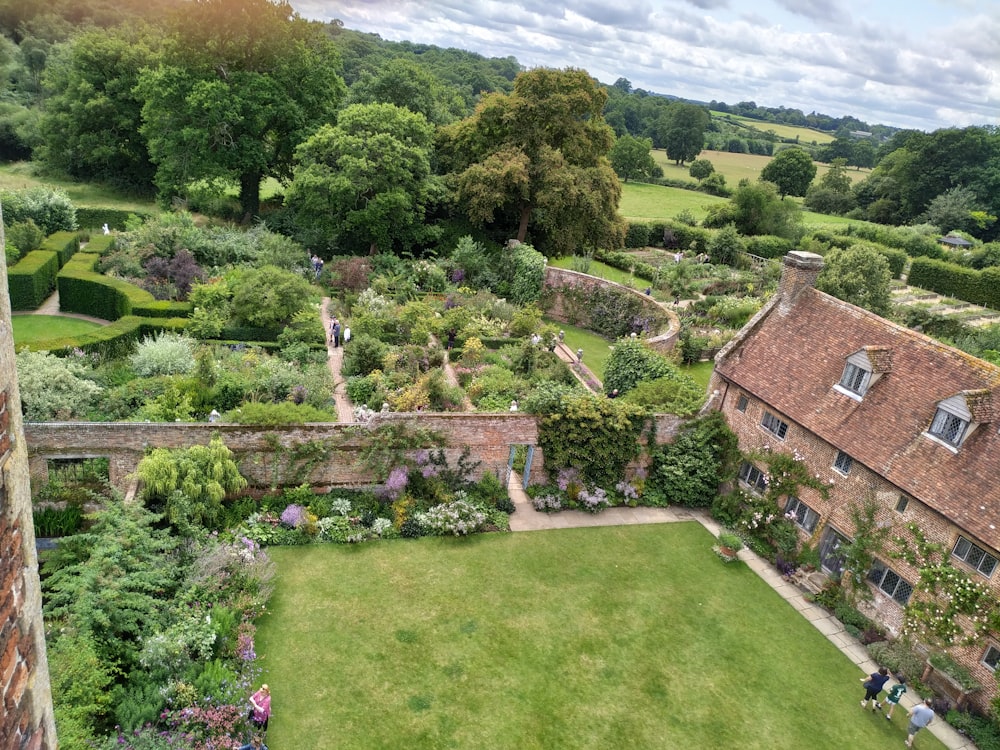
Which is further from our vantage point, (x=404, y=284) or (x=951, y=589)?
(x=404, y=284)

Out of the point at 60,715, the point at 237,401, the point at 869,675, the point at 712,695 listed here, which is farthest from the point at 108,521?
the point at 869,675

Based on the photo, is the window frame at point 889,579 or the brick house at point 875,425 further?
the window frame at point 889,579

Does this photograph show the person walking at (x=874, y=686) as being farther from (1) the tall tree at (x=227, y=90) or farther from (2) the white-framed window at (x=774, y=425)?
(1) the tall tree at (x=227, y=90)

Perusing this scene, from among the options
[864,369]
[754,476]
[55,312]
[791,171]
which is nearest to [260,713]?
[754,476]

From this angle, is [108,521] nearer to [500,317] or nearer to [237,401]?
[237,401]

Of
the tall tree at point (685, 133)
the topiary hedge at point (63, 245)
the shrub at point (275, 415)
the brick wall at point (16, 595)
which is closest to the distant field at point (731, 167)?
the tall tree at point (685, 133)

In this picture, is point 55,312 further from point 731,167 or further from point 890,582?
point 731,167

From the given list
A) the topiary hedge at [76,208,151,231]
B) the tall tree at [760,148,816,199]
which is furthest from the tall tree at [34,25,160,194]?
the tall tree at [760,148,816,199]

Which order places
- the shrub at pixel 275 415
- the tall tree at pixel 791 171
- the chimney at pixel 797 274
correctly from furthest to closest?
the tall tree at pixel 791 171, the chimney at pixel 797 274, the shrub at pixel 275 415
